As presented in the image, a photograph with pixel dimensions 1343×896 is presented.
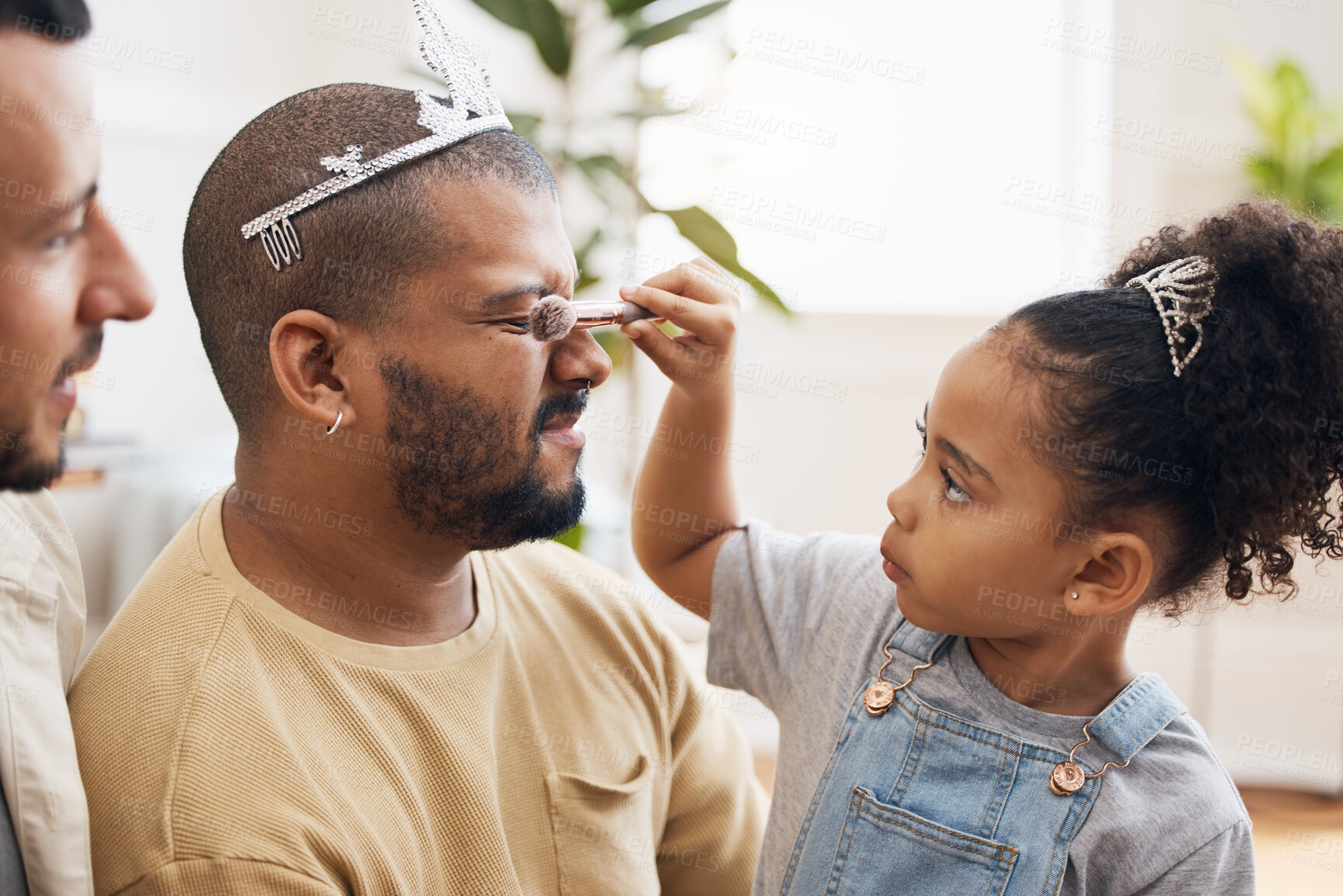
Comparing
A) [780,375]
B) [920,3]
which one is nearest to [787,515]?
[780,375]

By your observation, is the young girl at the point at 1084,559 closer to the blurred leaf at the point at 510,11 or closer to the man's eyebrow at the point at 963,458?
the man's eyebrow at the point at 963,458

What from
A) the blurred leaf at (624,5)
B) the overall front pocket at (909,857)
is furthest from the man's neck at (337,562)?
the blurred leaf at (624,5)

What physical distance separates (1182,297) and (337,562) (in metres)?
0.86

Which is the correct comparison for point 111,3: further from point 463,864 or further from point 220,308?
point 463,864

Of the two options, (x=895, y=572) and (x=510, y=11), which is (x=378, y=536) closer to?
(x=895, y=572)

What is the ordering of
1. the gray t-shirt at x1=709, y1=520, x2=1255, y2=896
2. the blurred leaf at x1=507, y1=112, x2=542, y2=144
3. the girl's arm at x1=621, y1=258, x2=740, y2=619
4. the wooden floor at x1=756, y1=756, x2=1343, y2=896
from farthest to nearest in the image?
the wooden floor at x1=756, y1=756, x2=1343, y2=896
the blurred leaf at x1=507, y1=112, x2=542, y2=144
the girl's arm at x1=621, y1=258, x2=740, y2=619
the gray t-shirt at x1=709, y1=520, x2=1255, y2=896

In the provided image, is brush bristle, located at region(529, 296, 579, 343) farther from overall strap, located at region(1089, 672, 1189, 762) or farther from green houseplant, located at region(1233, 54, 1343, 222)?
green houseplant, located at region(1233, 54, 1343, 222)

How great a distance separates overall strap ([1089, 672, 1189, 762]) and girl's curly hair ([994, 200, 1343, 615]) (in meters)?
0.13

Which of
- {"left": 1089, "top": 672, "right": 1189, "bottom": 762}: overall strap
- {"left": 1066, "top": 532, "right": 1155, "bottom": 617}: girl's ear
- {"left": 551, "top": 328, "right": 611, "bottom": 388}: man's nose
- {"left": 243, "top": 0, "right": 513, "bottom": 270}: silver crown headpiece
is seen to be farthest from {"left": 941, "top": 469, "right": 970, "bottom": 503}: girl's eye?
{"left": 243, "top": 0, "right": 513, "bottom": 270}: silver crown headpiece

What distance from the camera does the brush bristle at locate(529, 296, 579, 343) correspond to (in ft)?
3.24

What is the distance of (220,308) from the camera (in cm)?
101

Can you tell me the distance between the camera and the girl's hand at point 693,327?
111 cm

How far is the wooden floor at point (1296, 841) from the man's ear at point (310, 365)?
6.89 ft

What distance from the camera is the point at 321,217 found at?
3.14ft
